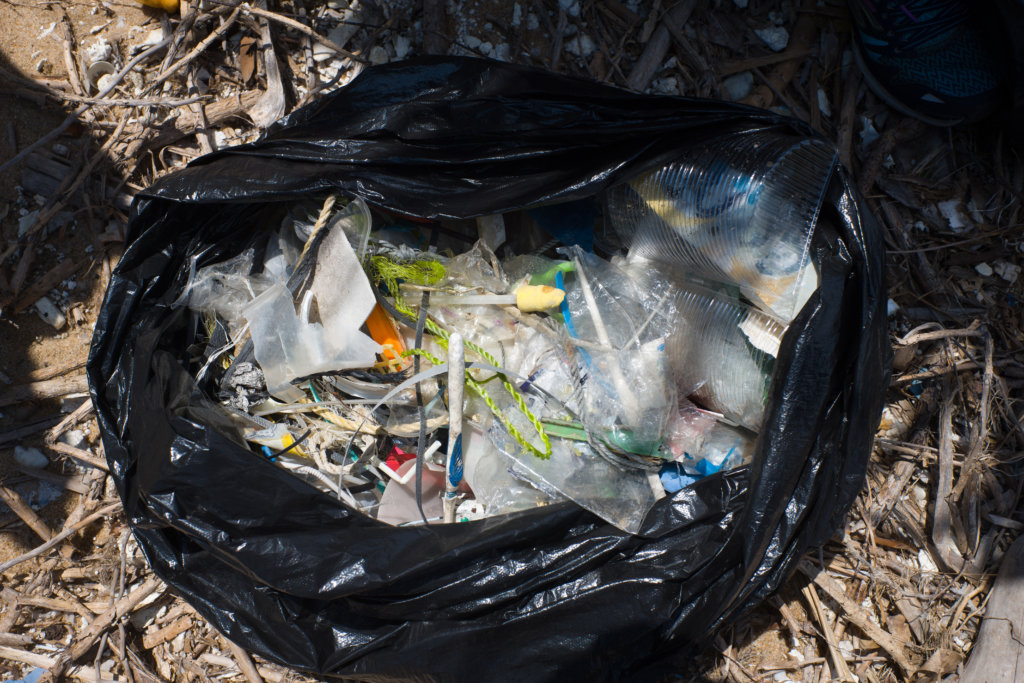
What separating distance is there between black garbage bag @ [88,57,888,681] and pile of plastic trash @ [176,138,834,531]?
0.28 ft

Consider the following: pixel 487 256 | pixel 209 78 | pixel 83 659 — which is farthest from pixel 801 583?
pixel 209 78

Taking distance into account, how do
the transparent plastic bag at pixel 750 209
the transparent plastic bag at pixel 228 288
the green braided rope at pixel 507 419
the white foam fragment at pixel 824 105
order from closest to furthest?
the transparent plastic bag at pixel 750 209 → the green braided rope at pixel 507 419 → the transparent plastic bag at pixel 228 288 → the white foam fragment at pixel 824 105

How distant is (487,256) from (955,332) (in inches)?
40.9

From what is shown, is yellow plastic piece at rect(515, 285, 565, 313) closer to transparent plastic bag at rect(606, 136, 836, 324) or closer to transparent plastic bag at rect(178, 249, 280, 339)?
transparent plastic bag at rect(606, 136, 836, 324)

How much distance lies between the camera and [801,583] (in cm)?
143

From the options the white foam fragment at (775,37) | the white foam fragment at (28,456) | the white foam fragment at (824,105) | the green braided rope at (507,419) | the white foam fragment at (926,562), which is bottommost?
the white foam fragment at (28,456)

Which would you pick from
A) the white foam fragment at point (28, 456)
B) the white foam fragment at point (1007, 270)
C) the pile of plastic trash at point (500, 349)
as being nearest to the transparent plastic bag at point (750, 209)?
the pile of plastic trash at point (500, 349)

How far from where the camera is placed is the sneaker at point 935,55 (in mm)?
1332

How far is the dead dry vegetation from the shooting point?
142cm

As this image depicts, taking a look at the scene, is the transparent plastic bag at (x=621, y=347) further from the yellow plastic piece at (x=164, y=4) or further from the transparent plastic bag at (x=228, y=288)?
the yellow plastic piece at (x=164, y=4)

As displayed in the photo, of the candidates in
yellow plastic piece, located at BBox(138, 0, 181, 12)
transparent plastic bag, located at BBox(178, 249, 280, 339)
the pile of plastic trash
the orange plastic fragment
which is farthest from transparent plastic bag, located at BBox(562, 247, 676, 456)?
yellow plastic piece, located at BBox(138, 0, 181, 12)

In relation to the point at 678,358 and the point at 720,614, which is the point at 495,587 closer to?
the point at 720,614

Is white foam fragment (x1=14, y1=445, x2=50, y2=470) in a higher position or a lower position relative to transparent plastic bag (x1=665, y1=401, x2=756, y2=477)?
lower

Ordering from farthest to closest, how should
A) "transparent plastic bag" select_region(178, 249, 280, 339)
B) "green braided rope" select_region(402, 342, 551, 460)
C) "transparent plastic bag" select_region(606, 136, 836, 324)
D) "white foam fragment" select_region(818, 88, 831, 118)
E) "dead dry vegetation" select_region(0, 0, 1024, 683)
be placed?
"white foam fragment" select_region(818, 88, 831, 118) < "dead dry vegetation" select_region(0, 0, 1024, 683) < "transparent plastic bag" select_region(178, 249, 280, 339) < "green braided rope" select_region(402, 342, 551, 460) < "transparent plastic bag" select_region(606, 136, 836, 324)
